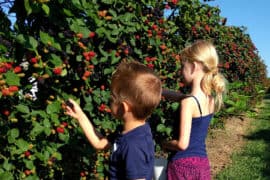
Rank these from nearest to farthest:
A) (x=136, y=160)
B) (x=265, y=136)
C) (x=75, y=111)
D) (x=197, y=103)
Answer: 1. (x=136, y=160)
2. (x=75, y=111)
3. (x=197, y=103)
4. (x=265, y=136)

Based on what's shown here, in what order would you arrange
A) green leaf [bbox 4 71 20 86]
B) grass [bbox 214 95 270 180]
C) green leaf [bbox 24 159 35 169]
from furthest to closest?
grass [bbox 214 95 270 180] < green leaf [bbox 24 159 35 169] < green leaf [bbox 4 71 20 86]

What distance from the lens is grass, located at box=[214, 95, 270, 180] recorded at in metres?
5.97

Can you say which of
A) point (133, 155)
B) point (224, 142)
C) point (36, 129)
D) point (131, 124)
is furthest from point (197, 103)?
point (224, 142)

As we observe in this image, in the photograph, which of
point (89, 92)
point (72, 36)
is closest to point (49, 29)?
point (72, 36)

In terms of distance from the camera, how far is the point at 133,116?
2227 mm

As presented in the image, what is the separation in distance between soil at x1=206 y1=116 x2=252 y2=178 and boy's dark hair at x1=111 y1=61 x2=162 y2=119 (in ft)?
12.7

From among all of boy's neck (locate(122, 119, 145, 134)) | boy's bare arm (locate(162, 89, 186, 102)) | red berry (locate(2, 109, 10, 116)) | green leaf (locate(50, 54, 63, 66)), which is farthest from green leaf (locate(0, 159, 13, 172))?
boy's bare arm (locate(162, 89, 186, 102))

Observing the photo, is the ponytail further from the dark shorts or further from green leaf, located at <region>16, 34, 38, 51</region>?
green leaf, located at <region>16, 34, 38, 51</region>

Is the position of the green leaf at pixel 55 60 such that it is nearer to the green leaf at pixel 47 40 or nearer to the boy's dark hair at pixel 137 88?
the green leaf at pixel 47 40

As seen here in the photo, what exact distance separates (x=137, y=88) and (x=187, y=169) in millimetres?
950

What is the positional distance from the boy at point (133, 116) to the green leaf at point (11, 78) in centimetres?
48

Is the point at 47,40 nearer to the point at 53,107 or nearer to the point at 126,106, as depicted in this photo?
the point at 53,107

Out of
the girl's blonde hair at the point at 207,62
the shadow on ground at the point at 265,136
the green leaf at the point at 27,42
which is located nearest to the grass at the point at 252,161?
the shadow on ground at the point at 265,136

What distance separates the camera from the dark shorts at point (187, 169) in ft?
9.45
